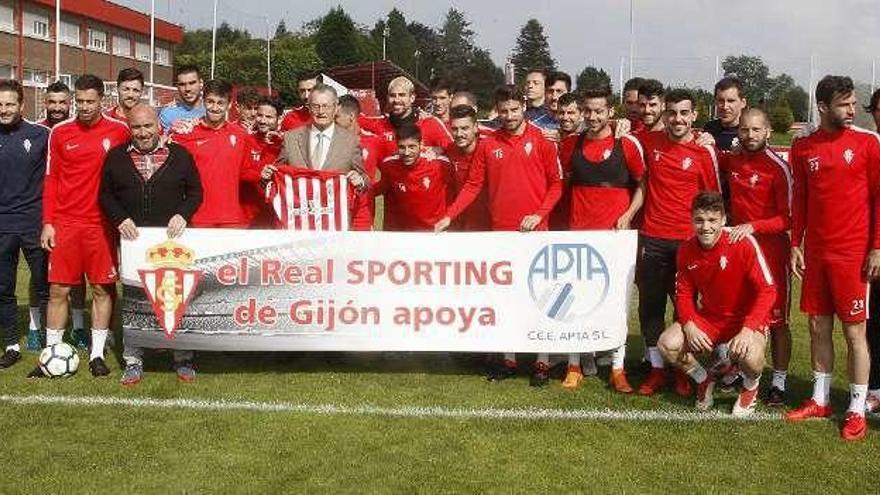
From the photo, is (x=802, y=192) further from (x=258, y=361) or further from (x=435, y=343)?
(x=258, y=361)

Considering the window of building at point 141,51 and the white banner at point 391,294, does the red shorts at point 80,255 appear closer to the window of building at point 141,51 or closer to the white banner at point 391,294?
the white banner at point 391,294

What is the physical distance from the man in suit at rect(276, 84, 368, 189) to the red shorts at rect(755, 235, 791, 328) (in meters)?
2.95

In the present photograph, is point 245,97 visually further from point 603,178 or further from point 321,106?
point 603,178

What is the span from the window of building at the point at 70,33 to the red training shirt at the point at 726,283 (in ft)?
151

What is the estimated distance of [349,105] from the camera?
287 inches

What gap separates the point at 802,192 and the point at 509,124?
208cm

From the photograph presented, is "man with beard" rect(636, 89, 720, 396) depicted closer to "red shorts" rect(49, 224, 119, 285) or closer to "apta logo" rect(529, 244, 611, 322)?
"apta logo" rect(529, 244, 611, 322)

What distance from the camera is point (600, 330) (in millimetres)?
6332

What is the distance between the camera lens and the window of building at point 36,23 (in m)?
41.5

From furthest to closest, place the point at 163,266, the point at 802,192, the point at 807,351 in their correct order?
the point at 807,351 → the point at 163,266 → the point at 802,192

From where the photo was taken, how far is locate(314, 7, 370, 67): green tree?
9456 cm

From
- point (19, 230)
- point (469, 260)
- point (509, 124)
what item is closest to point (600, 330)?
point (469, 260)

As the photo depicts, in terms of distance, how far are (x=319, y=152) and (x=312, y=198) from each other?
366mm

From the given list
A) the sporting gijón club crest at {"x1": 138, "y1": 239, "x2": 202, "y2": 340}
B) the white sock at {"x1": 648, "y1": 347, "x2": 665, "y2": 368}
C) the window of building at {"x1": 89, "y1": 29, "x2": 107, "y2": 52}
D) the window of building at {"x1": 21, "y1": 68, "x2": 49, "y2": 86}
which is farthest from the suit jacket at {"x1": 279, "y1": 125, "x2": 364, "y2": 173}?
the window of building at {"x1": 89, "y1": 29, "x2": 107, "y2": 52}
